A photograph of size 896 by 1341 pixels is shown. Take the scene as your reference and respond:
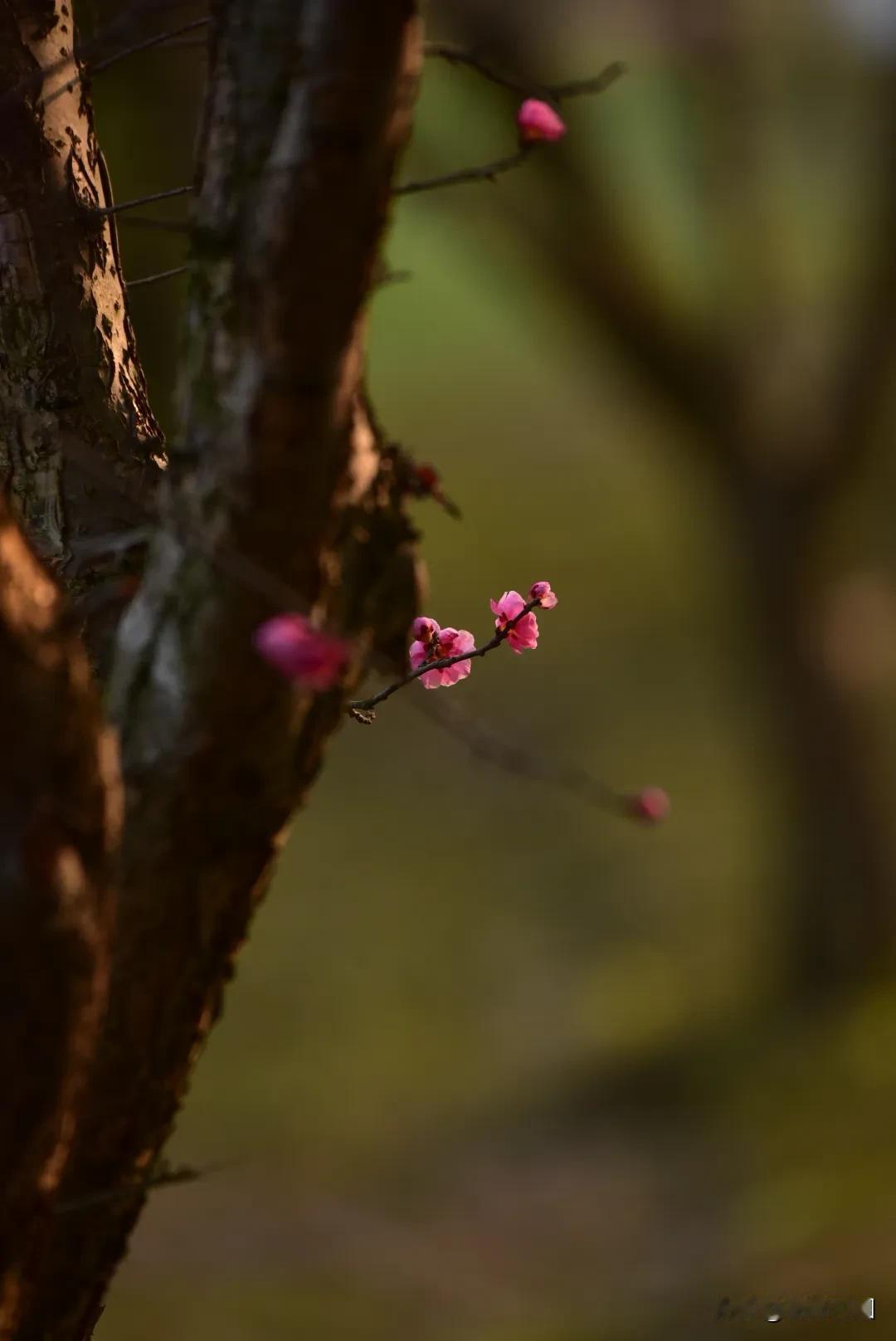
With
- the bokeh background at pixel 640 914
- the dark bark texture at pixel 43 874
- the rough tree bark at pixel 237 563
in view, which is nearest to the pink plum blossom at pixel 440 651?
the rough tree bark at pixel 237 563

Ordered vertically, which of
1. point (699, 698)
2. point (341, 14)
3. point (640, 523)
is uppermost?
point (640, 523)

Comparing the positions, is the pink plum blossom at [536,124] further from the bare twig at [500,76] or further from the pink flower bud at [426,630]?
the pink flower bud at [426,630]

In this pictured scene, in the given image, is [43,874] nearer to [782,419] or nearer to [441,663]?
[441,663]

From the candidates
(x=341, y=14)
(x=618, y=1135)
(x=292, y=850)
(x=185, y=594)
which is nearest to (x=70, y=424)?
(x=185, y=594)

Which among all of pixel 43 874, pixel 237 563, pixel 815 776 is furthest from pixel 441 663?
pixel 815 776

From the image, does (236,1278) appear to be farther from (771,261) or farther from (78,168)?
(771,261)
